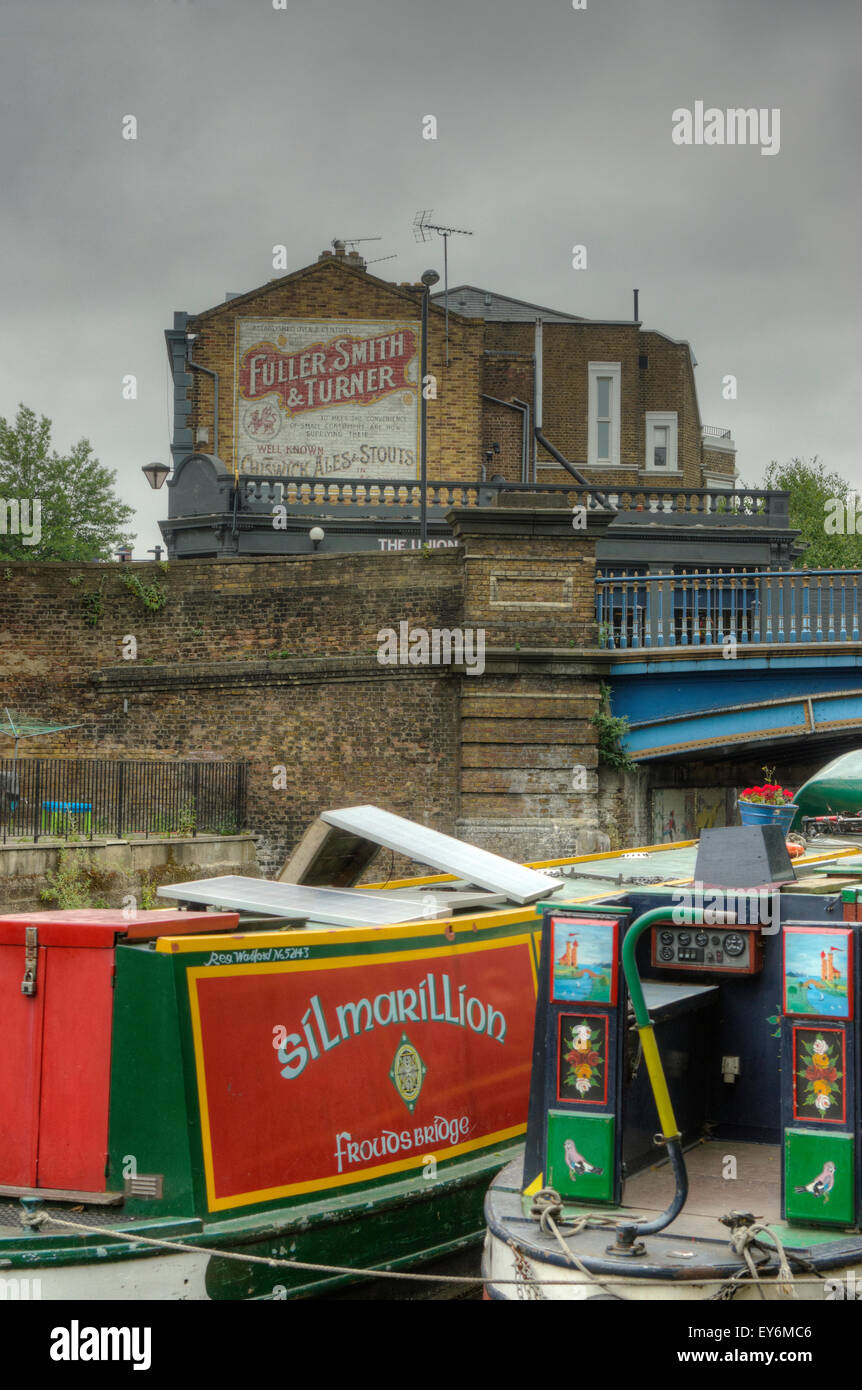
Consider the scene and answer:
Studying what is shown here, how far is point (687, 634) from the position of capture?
18.3m

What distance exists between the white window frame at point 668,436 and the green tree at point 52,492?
48.3ft

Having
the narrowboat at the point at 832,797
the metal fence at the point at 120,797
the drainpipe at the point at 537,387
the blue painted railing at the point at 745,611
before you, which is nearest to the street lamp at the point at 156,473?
the metal fence at the point at 120,797

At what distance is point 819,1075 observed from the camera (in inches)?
197

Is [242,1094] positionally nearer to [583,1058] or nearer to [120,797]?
[583,1058]

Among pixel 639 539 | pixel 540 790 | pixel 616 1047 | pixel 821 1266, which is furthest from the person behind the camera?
pixel 639 539

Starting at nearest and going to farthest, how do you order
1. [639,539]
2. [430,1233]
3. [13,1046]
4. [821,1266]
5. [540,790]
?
1. [821,1266]
2. [13,1046]
3. [430,1233]
4. [540,790]
5. [639,539]

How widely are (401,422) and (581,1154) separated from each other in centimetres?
2123

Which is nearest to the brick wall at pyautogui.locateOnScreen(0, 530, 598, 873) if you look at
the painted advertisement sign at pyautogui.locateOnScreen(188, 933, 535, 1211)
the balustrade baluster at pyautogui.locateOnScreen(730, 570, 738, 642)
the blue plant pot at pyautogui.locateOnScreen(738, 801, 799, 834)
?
the balustrade baluster at pyautogui.locateOnScreen(730, 570, 738, 642)

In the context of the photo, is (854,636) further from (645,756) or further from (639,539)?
(639,539)

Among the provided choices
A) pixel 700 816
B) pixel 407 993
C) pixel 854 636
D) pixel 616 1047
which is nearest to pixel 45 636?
pixel 700 816

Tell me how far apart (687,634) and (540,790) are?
3.44 meters

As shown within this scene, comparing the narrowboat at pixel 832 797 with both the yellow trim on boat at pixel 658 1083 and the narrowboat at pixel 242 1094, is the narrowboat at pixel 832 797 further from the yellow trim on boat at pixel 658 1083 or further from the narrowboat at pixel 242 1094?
the yellow trim on boat at pixel 658 1083

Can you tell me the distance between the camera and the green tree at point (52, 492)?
34469mm

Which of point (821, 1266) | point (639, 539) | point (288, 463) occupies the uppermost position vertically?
point (288, 463)
